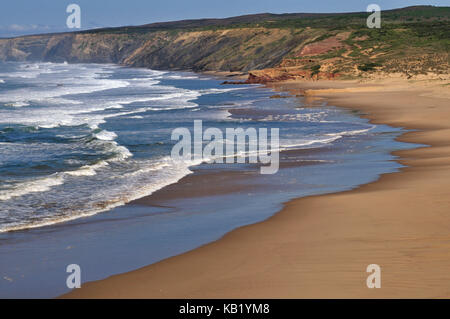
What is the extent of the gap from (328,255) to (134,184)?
318 inches

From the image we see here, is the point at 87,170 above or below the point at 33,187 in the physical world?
above

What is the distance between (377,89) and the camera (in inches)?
1836

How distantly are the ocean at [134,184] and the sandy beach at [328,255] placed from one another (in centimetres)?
57

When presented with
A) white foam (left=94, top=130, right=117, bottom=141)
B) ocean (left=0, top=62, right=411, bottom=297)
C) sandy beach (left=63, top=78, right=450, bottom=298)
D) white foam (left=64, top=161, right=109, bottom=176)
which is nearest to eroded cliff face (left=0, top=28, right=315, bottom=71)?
ocean (left=0, top=62, right=411, bottom=297)

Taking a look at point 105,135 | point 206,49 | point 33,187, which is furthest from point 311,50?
point 33,187

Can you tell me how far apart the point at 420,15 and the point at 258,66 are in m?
60.6

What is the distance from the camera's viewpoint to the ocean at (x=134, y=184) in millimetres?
9750

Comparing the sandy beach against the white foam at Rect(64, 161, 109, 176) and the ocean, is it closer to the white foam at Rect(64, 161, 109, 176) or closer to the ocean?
the ocean

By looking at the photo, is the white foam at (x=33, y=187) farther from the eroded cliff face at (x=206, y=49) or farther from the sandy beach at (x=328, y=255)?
the eroded cliff face at (x=206, y=49)

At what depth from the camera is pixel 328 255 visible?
28.2 feet

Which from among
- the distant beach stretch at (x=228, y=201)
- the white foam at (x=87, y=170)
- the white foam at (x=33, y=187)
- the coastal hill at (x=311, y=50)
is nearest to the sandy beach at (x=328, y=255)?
the distant beach stretch at (x=228, y=201)

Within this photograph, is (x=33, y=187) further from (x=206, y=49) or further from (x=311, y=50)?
(x=206, y=49)

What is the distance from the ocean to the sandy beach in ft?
1.86
